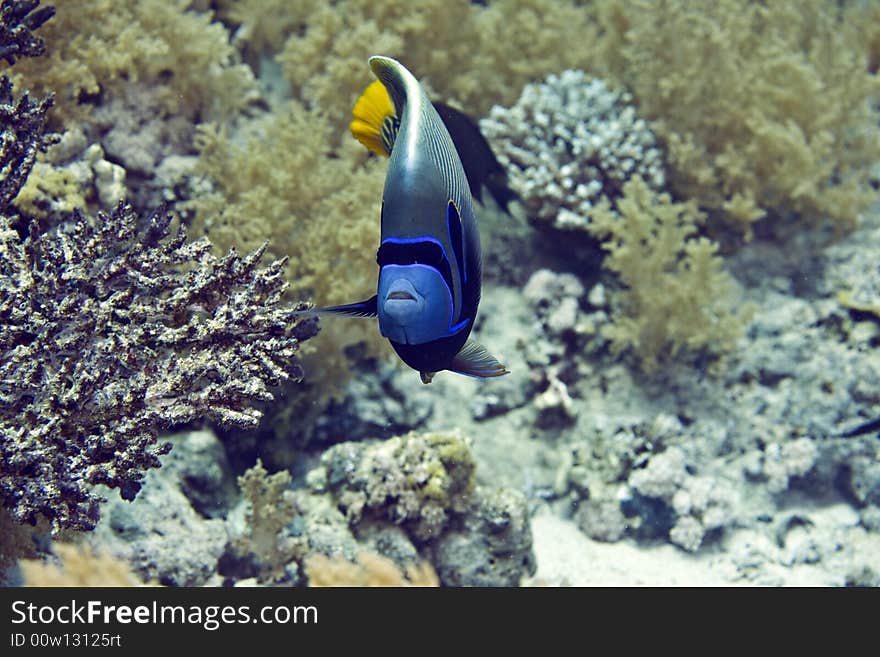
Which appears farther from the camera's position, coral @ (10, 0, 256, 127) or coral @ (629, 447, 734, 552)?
coral @ (629, 447, 734, 552)

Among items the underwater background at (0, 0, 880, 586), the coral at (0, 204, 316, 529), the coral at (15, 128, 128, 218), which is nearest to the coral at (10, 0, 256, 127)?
the underwater background at (0, 0, 880, 586)

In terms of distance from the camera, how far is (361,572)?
367 centimetres

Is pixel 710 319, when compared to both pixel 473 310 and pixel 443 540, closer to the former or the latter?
pixel 443 540

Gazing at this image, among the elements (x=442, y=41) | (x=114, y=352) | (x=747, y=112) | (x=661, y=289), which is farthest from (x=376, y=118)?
(x=747, y=112)

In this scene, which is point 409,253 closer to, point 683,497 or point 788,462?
point 683,497

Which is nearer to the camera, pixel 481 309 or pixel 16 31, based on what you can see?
pixel 16 31

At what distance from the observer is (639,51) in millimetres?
5953

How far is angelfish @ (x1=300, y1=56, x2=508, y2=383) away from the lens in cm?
149

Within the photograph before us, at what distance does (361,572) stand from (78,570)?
1442mm

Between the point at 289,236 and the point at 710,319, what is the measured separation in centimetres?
324

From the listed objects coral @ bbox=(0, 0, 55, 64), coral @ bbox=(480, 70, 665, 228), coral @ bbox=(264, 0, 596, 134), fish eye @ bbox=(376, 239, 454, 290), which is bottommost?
fish eye @ bbox=(376, 239, 454, 290)

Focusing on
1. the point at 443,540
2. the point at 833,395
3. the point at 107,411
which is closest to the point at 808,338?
the point at 833,395

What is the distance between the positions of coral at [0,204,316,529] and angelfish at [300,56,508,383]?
1389mm

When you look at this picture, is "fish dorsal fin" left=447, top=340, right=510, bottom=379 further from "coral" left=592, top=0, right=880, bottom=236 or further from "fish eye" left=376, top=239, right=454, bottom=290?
"coral" left=592, top=0, right=880, bottom=236
